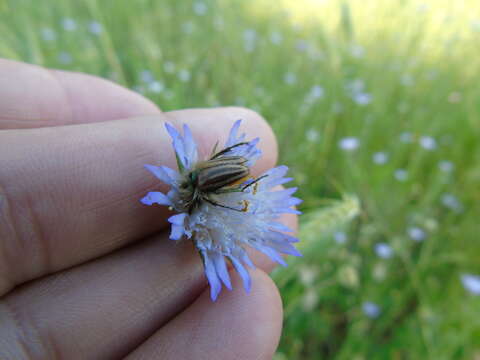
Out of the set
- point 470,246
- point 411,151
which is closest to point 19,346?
point 470,246

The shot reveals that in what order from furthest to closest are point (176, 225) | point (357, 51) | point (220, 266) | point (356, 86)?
1. point (357, 51)
2. point (356, 86)
3. point (220, 266)
4. point (176, 225)

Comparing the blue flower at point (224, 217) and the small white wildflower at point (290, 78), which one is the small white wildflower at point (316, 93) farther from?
the blue flower at point (224, 217)

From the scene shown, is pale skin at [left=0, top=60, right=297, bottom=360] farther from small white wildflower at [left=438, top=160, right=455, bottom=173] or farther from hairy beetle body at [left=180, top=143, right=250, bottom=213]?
small white wildflower at [left=438, top=160, right=455, bottom=173]

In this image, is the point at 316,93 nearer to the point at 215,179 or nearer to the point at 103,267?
the point at 215,179

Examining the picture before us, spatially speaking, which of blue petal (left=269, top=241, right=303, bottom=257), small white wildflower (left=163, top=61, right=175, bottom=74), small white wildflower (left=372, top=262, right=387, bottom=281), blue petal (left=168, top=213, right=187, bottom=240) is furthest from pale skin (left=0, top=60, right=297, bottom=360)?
small white wildflower (left=163, top=61, right=175, bottom=74)

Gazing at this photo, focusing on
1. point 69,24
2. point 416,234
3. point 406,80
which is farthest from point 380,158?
point 69,24
